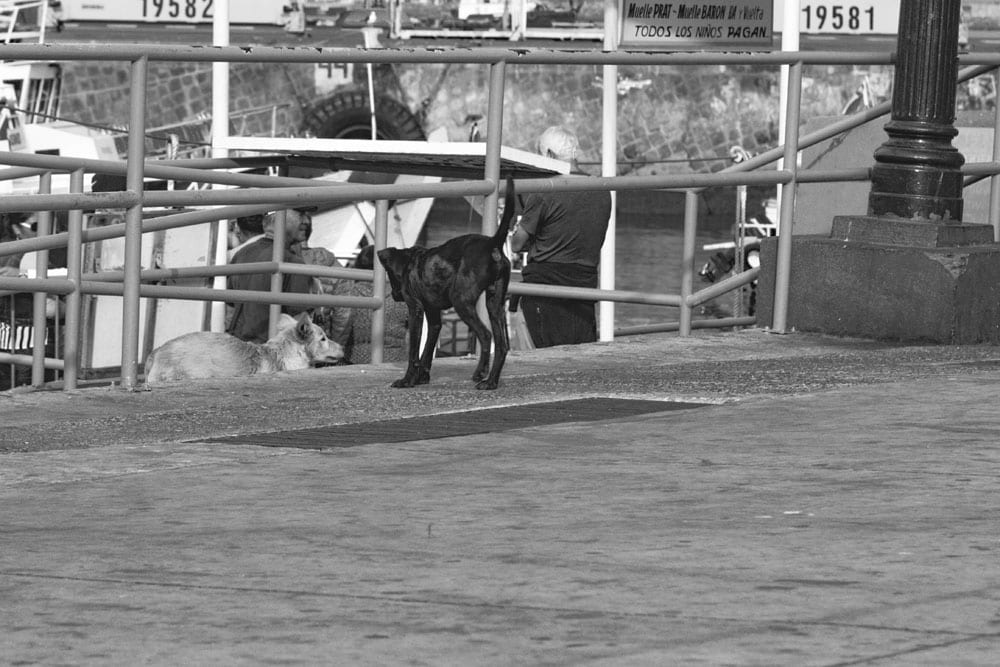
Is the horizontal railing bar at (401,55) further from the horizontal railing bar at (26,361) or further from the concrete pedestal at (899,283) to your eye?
the horizontal railing bar at (26,361)

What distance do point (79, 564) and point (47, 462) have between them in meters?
1.55

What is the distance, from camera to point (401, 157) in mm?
12250

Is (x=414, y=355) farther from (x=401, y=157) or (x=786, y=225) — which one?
(x=401, y=157)

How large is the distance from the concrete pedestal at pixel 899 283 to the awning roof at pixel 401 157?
145 centimetres

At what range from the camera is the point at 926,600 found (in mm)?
4938

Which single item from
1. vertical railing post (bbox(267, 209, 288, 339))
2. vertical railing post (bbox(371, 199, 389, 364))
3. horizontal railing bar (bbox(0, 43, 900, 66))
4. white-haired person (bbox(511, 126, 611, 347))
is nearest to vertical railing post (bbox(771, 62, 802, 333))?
horizontal railing bar (bbox(0, 43, 900, 66))

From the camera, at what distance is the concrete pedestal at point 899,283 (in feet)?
33.2

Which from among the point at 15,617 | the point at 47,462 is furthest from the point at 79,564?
the point at 47,462

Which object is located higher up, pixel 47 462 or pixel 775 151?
pixel 775 151

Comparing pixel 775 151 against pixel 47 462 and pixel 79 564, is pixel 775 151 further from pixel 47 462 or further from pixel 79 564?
pixel 79 564

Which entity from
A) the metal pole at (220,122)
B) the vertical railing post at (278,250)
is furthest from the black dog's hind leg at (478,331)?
the metal pole at (220,122)

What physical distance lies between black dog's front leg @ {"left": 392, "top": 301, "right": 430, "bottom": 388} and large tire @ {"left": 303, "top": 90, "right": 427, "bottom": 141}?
3131 cm

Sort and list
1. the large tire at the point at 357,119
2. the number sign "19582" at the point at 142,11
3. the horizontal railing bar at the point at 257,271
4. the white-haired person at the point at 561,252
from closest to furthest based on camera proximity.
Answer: the horizontal railing bar at the point at 257,271, the white-haired person at the point at 561,252, the large tire at the point at 357,119, the number sign "19582" at the point at 142,11

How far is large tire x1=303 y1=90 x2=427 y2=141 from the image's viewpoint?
40312mm
